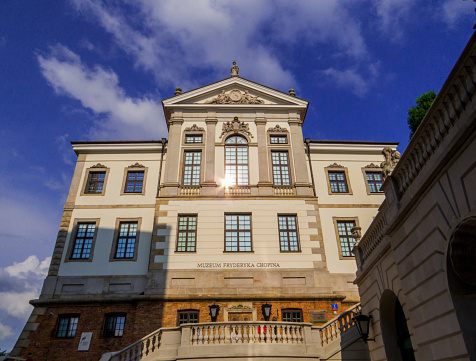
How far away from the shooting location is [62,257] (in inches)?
889

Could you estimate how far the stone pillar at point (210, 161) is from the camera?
24.5 m

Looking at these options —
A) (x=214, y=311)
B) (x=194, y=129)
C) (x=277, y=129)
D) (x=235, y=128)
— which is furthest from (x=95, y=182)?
(x=277, y=129)

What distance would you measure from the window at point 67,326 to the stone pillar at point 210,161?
36.3ft

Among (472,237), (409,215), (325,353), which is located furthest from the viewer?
(325,353)

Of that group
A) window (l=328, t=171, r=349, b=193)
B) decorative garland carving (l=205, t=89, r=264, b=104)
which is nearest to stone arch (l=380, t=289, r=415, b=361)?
window (l=328, t=171, r=349, b=193)

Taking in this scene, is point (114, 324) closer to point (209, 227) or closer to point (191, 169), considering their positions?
point (209, 227)

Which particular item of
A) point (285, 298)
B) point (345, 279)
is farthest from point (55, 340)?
point (345, 279)

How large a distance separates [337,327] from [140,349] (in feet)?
29.1

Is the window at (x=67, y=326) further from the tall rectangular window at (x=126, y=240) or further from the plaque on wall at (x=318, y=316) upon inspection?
the plaque on wall at (x=318, y=316)

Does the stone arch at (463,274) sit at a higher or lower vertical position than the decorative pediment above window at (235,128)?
lower

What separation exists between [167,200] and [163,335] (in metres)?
10.1

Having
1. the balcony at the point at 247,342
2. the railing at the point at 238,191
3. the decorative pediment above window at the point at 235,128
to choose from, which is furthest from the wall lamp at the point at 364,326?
the decorative pediment above window at the point at 235,128

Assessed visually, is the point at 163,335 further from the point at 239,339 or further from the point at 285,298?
the point at 285,298

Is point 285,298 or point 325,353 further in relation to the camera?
point 285,298
